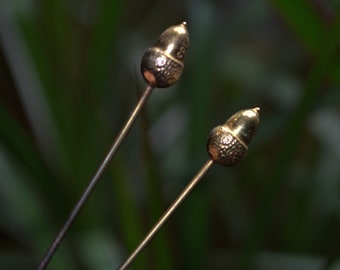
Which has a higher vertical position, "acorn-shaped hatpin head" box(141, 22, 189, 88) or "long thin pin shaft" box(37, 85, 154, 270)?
"acorn-shaped hatpin head" box(141, 22, 189, 88)

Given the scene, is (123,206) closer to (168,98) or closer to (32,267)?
(32,267)

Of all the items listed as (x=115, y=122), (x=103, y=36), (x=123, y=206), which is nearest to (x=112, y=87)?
(x=115, y=122)

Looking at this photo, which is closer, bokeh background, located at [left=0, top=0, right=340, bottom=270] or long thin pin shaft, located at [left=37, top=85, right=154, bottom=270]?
long thin pin shaft, located at [left=37, top=85, right=154, bottom=270]

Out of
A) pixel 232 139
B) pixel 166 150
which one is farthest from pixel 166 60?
pixel 166 150

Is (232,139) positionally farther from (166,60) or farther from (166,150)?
(166,150)
